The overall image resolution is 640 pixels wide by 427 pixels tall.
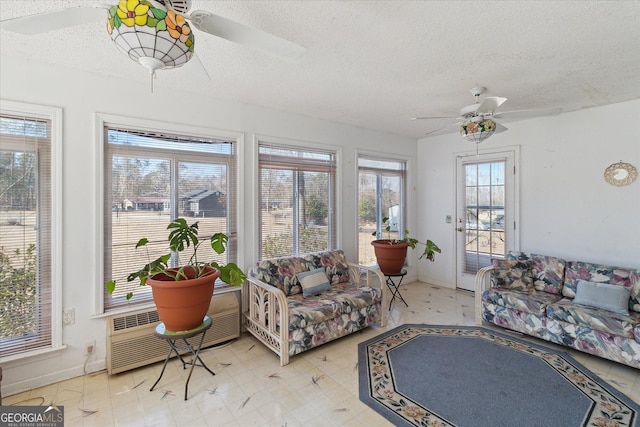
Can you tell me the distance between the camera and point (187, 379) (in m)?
2.32

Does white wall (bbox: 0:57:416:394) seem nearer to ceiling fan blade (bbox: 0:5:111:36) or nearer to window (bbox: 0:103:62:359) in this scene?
window (bbox: 0:103:62:359)

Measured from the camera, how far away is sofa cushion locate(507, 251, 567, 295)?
3.25 m

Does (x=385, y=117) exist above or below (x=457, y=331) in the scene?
above

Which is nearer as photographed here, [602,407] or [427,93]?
[602,407]

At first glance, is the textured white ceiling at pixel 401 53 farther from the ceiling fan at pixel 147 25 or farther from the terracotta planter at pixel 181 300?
the terracotta planter at pixel 181 300

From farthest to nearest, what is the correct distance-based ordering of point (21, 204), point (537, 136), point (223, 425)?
point (537, 136) → point (21, 204) → point (223, 425)

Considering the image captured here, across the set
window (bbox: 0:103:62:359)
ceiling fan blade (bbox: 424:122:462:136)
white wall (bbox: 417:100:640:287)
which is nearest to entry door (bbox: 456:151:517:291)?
white wall (bbox: 417:100:640:287)

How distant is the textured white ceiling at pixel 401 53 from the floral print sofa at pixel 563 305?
177 centimetres

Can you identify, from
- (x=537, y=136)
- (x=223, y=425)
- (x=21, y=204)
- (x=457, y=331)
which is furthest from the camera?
(x=537, y=136)

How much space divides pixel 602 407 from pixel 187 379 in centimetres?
292

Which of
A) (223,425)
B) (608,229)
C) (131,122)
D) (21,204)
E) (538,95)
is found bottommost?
(223,425)

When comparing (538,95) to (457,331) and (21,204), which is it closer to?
(457,331)

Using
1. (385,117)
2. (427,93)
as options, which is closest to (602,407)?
(427,93)

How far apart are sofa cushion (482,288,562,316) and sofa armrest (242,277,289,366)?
2230mm
